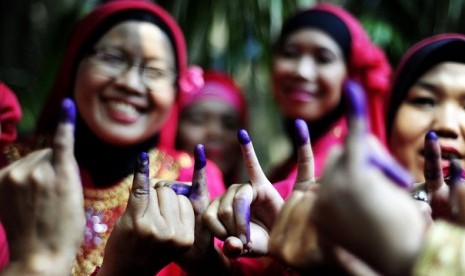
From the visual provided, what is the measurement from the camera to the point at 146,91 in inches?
78.5

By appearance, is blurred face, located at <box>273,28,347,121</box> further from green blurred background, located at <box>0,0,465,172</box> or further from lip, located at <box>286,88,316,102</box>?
green blurred background, located at <box>0,0,465,172</box>

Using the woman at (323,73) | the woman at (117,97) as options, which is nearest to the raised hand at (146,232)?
the woman at (117,97)

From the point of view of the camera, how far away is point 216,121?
3010 millimetres

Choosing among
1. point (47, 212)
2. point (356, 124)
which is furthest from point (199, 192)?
point (356, 124)

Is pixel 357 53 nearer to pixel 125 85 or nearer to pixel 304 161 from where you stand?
pixel 125 85

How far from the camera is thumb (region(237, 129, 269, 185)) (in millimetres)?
1275

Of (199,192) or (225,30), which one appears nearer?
(199,192)

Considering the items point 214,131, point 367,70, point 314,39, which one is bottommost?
point 214,131

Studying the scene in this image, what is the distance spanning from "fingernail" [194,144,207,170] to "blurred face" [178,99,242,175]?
157cm

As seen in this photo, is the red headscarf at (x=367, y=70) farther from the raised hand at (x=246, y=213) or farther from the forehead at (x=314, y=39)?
the raised hand at (x=246, y=213)

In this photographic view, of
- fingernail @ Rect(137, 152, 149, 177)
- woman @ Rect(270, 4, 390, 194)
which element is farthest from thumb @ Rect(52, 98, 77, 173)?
woman @ Rect(270, 4, 390, 194)

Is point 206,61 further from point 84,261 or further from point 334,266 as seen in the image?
point 334,266

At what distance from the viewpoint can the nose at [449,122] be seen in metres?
1.69

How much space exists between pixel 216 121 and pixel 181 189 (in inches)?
65.8
